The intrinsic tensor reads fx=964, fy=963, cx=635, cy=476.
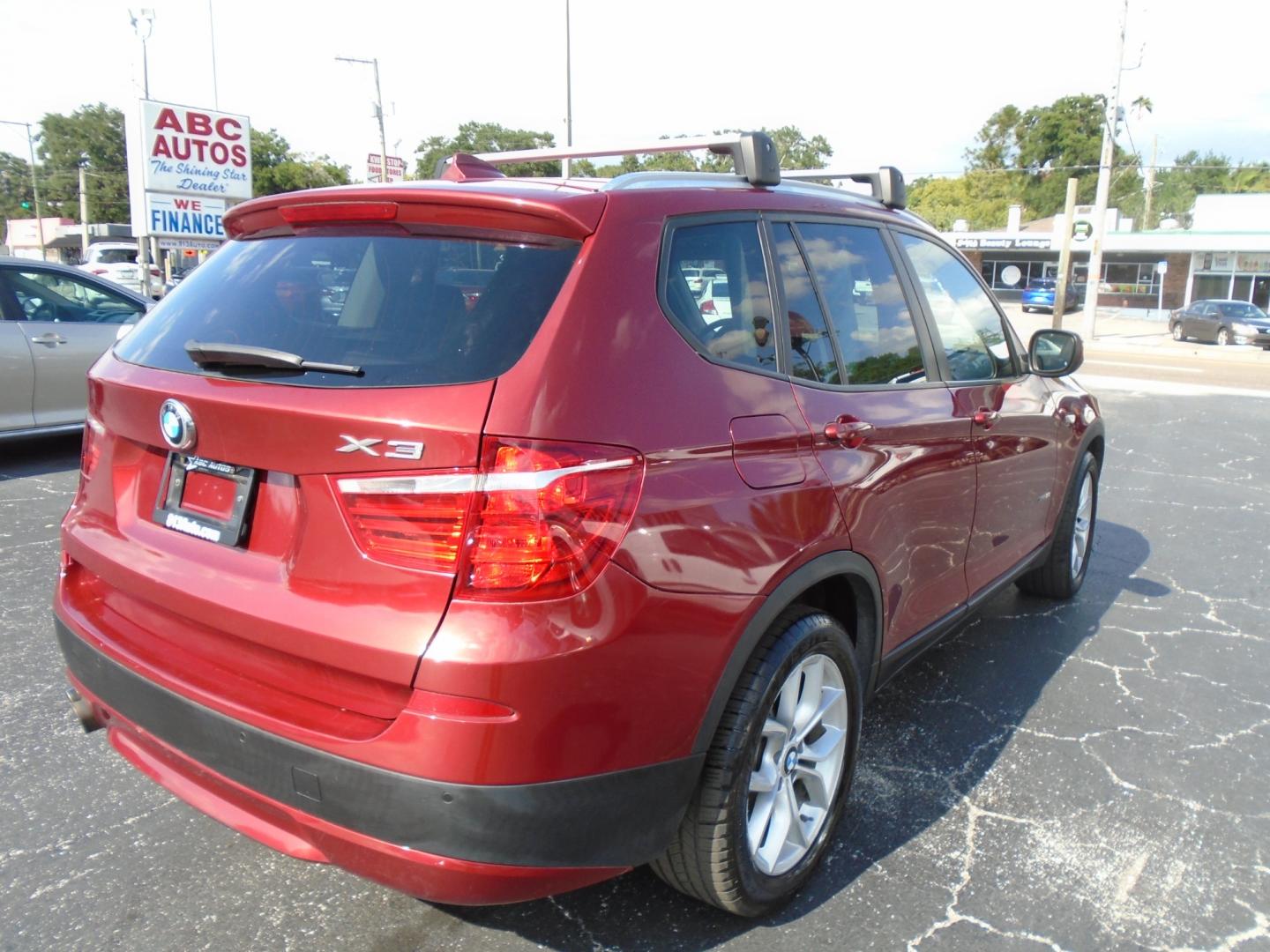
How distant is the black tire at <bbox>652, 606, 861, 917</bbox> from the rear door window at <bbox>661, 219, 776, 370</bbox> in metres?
0.67

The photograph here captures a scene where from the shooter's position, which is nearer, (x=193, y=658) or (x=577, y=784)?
(x=577, y=784)

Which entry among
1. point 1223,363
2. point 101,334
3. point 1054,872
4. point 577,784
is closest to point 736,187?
point 577,784

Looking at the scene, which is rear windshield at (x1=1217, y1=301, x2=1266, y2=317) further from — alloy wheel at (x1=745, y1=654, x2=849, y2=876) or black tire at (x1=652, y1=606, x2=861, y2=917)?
black tire at (x1=652, y1=606, x2=861, y2=917)

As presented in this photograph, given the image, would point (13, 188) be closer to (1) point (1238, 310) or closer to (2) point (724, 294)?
(1) point (1238, 310)

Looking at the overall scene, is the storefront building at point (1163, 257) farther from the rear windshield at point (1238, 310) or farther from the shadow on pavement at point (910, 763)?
the shadow on pavement at point (910, 763)

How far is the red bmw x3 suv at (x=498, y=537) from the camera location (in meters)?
1.87

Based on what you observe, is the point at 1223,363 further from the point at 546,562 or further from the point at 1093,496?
the point at 546,562

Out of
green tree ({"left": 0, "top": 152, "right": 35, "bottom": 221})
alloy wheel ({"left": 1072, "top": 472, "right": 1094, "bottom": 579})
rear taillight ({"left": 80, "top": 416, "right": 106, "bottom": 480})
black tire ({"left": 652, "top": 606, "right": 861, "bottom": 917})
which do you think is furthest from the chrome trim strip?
green tree ({"left": 0, "top": 152, "right": 35, "bottom": 221})

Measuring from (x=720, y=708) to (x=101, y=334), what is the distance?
23.8 feet

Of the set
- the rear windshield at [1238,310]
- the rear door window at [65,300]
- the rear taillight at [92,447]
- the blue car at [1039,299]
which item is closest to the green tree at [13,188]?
the blue car at [1039,299]

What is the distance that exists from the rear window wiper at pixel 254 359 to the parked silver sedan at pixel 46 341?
18.1 ft

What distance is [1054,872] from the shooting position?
275 cm

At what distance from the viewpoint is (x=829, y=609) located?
2797 millimetres

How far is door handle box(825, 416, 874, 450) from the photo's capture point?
8.46 ft
